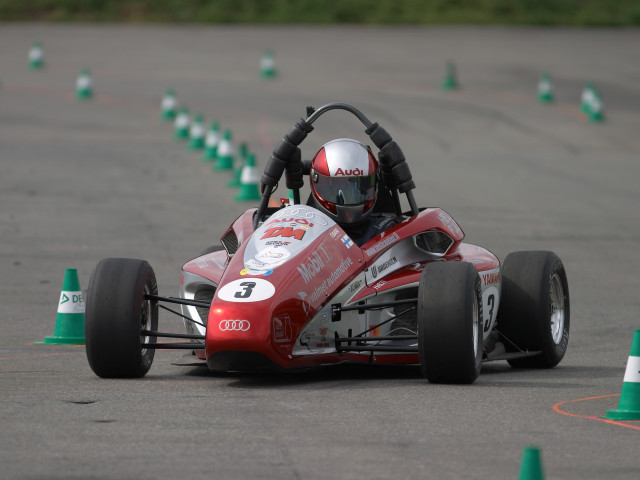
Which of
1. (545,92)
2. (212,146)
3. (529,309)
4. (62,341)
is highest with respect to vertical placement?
(545,92)

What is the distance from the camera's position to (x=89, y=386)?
30.2 feet

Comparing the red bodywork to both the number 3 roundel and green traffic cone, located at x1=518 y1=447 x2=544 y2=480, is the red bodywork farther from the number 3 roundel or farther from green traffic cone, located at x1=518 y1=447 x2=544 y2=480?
green traffic cone, located at x1=518 y1=447 x2=544 y2=480

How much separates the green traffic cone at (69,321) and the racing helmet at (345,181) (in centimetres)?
239

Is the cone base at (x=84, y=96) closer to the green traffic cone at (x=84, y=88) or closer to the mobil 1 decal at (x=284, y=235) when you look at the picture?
the green traffic cone at (x=84, y=88)

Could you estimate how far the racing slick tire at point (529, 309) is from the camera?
1070cm

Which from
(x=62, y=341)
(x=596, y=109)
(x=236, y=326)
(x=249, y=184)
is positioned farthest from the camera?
(x=596, y=109)

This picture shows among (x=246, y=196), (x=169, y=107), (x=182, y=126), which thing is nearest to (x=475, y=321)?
(x=246, y=196)

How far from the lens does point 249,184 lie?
22672mm

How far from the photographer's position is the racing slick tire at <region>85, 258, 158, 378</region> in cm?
931

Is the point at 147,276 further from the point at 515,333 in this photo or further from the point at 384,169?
the point at 515,333

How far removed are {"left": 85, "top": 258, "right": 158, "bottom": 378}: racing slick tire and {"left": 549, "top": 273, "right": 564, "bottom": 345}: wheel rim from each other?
336 centimetres

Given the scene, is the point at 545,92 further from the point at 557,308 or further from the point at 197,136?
the point at 557,308

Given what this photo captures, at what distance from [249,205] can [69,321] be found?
34.4ft

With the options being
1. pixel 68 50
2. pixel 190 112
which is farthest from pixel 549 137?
pixel 68 50
